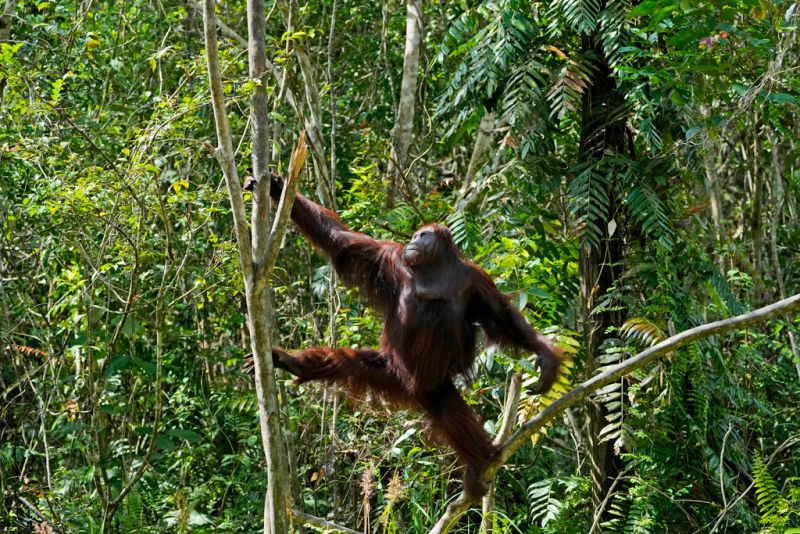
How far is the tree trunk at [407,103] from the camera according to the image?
7293mm

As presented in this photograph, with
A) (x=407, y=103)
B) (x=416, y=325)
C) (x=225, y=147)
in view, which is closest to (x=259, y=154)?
(x=225, y=147)

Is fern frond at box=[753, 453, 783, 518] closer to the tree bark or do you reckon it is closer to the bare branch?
the tree bark

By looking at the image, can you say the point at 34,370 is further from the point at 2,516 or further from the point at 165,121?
the point at 165,121

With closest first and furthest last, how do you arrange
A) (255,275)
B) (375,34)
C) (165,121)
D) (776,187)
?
1. (255,275)
2. (165,121)
3. (776,187)
4. (375,34)

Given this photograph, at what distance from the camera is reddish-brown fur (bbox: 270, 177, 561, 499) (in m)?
5.06

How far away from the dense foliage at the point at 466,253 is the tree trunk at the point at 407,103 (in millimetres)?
228

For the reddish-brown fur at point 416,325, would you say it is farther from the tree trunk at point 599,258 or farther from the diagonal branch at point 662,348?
the tree trunk at point 599,258

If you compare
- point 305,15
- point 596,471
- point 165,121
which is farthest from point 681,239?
point 305,15

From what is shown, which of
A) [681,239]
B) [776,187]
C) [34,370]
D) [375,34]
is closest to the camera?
[681,239]

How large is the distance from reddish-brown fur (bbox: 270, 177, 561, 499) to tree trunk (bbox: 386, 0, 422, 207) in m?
1.97

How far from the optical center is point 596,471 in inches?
252

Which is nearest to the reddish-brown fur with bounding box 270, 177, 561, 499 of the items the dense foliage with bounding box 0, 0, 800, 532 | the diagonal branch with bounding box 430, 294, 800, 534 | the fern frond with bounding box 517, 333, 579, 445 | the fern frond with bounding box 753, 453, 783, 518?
the dense foliage with bounding box 0, 0, 800, 532

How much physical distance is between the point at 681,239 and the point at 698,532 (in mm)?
1915

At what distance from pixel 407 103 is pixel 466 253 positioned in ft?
4.86
